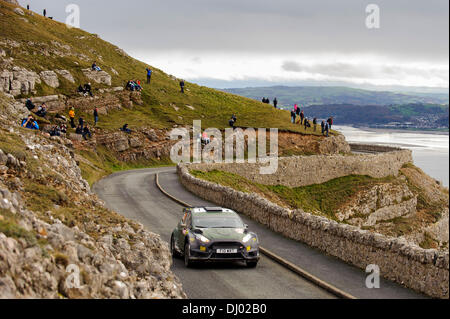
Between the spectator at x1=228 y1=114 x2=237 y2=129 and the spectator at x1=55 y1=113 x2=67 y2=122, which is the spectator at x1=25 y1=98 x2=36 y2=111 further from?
the spectator at x1=228 y1=114 x2=237 y2=129

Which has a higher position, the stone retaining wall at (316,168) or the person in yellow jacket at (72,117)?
the person in yellow jacket at (72,117)

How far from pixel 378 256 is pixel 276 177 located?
42021 mm

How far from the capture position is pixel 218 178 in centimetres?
4797

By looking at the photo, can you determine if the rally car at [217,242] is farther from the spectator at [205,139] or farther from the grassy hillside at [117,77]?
the spectator at [205,139]

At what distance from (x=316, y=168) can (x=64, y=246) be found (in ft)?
178

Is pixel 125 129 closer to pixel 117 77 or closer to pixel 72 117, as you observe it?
pixel 72 117

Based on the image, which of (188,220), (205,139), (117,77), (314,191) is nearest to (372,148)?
(314,191)

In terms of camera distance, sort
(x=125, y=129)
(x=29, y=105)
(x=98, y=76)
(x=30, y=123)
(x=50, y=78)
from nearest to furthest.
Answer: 1. (x=30, y=123)
2. (x=29, y=105)
3. (x=125, y=129)
4. (x=50, y=78)
5. (x=98, y=76)

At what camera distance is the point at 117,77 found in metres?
71.9

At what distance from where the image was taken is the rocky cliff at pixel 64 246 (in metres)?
9.67

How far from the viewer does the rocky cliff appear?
9666 mm

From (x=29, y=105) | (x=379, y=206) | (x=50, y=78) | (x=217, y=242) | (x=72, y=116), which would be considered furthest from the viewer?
(x=379, y=206)

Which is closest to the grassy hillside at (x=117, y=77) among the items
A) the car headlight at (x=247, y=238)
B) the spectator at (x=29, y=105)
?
the spectator at (x=29, y=105)

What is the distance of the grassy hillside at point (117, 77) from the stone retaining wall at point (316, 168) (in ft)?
29.1
